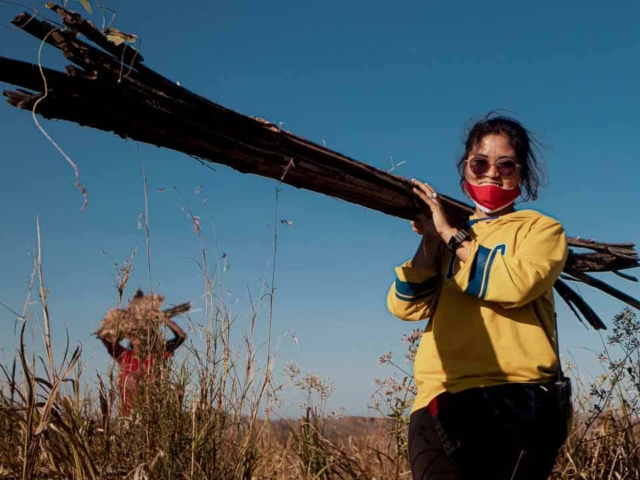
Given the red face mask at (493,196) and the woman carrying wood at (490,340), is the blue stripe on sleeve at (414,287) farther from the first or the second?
the red face mask at (493,196)

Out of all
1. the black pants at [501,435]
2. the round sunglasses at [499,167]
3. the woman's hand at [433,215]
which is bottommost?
the black pants at [501,435]

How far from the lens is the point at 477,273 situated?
83.3 inches

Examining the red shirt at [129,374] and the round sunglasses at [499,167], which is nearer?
the round sunglasses at [499,167]

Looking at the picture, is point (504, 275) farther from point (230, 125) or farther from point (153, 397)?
point (153, 397)

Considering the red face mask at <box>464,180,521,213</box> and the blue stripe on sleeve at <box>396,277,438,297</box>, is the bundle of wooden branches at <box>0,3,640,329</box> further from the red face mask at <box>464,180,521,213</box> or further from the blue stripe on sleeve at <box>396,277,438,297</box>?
the blue stripe on sleeve at <box>396,277,438,297</box>

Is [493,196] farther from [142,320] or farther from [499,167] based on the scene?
[142,320]

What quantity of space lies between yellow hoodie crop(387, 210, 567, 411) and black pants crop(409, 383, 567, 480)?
0.05 metres

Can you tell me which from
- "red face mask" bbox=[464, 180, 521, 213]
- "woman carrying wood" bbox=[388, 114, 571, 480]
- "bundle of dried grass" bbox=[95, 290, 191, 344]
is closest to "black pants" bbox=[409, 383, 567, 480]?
"woman carrying wood" bbox=[388, 114, 571, 480]

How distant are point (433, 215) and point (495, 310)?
489mm

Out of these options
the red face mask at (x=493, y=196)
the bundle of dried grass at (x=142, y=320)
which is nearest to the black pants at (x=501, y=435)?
the red face mask at (x=493, y=196)

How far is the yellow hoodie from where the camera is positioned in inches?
81.0

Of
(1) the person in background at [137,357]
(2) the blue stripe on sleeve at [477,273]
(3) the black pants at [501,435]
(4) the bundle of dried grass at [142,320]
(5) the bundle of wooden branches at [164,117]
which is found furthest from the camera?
(4) the bundle of dried grass at [142,320]

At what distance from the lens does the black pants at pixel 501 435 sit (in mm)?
1995

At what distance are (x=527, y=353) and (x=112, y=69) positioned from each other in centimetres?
159
